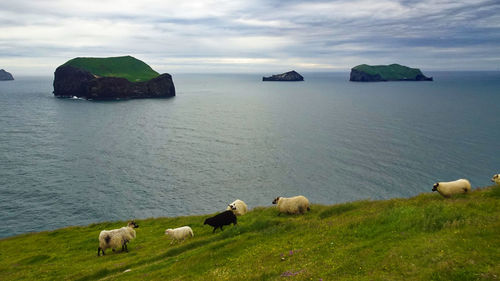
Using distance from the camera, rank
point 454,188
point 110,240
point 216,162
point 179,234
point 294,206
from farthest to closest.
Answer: point 216,162
point 294,206
point 179,234
point 110,240
point 454,188

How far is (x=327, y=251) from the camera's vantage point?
19.2 metres

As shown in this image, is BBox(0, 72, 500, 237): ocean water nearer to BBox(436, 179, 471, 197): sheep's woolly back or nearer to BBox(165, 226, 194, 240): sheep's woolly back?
BBox(165, 226, 194, 240): sheep's woolly back

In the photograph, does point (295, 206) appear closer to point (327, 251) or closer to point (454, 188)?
point (327, 251)

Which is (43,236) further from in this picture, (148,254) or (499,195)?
(499,195)

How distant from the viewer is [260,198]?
6575 cm

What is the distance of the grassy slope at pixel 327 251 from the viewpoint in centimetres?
1510

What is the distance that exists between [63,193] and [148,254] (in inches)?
1976

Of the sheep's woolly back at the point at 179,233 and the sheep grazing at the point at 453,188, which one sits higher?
the sheep grazing at the point at 453,188

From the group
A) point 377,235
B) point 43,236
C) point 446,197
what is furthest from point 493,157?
point 43,236

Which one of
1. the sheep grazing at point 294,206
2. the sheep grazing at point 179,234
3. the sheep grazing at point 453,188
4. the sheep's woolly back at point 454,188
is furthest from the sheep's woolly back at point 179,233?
the sheep's woolly back at point 454,188

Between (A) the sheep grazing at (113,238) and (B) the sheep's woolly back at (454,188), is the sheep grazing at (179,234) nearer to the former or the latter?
(A) the sheep grazing at (113,238)

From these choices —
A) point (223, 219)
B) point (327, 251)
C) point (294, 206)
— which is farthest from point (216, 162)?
point (327, 251)

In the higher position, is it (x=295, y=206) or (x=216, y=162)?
(x=295, y=206)

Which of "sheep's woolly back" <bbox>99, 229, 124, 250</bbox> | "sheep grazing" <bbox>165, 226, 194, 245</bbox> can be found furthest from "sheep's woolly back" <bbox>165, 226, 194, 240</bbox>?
"sheep's woolly back" <bbox>99, 229, 124, 250</bbox>
